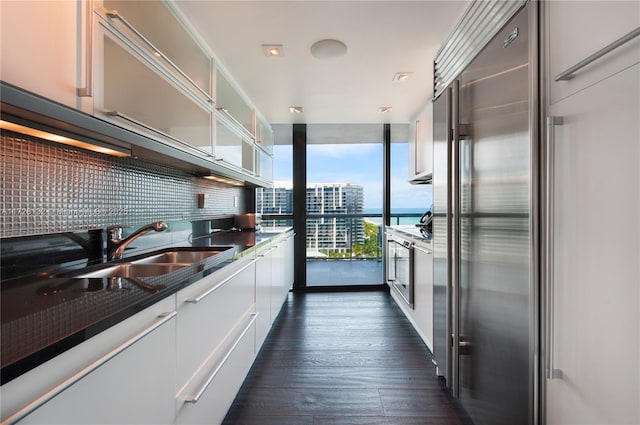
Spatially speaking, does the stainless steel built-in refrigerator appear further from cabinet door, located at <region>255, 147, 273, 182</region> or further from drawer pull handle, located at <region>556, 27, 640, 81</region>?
cabinet door, located at <region>255, 147, 273, 182</region>

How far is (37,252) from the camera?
1104 millimetres

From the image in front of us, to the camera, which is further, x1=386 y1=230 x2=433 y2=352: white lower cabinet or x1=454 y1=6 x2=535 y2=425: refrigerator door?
x1=386 y1=230 x2=433 y2=352: white lower cabinet

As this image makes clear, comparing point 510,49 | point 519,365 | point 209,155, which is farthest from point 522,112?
point 209,155

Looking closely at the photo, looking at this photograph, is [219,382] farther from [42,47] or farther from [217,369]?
[42,47]

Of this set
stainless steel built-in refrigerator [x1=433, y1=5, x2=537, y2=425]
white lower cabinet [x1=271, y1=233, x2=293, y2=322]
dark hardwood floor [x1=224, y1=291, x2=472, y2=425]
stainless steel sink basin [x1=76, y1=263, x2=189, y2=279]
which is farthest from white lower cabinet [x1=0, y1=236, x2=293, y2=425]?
stainless steel built-in refrigerator [x1=433, y1=5, x2=537, y2=425]

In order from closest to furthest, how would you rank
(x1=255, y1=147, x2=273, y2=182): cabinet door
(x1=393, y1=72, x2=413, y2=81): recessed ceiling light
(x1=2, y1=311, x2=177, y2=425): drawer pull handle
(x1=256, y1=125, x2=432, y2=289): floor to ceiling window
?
(x1=2, y1=311, x2=177, y2=425): drawer pull handle
(x1=393, y1=72, x2=413, y2=81): recessed ceiling light
(x1=255, y1=147, x2=273, y2=182): cabinet door
(x1=256, y1=125, x2=432, y2=289): floor to ceiling window

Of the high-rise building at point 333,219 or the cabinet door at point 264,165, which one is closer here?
the cabinet door at point 264,165

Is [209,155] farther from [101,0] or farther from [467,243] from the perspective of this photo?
[467,243]

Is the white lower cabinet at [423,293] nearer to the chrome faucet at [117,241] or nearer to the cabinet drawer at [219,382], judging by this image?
the cabinet drawer at [219,382]

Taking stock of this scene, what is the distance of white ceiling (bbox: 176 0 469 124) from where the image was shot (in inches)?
62.4

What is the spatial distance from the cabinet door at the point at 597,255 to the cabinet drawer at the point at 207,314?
1285 mm

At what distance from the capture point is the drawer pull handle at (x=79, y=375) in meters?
0.48

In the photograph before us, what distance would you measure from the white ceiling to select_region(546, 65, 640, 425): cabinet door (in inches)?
45.5

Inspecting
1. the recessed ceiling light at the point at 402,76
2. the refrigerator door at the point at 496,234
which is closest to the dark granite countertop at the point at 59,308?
the refrigerator door at the point at 496,234
